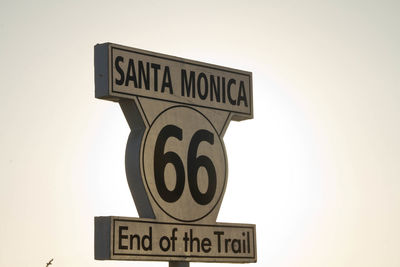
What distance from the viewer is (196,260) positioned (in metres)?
11.1

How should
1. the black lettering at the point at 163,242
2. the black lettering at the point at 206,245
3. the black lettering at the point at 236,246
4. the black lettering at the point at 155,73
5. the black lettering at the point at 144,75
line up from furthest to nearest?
the black lettering at the point at 236,246 < the black lettering at the point at 206,245 < the black lettering at the point at 155,73 < the black lettering at the point at 144,75 < the black lettering at the point at 163,242

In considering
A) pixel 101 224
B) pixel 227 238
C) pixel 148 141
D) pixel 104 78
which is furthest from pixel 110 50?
pixel 227 238

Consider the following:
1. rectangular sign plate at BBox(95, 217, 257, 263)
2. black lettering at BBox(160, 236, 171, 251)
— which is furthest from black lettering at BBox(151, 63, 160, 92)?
black lettering at BBox(160, 236, 171, 251)

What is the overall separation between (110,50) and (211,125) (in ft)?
5.01

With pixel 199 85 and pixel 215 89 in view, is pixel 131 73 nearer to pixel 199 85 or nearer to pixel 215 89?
pixel 199 85

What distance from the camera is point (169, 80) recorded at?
36.7 feet

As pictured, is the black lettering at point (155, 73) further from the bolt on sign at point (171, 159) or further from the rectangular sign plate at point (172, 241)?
the rectangular sign plate at point (172, 241)

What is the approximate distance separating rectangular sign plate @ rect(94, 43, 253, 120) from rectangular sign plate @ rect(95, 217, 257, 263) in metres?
1.24

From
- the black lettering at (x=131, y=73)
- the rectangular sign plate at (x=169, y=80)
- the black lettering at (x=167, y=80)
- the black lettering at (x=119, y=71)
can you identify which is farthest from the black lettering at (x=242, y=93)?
the black lettering at (x=119, y=71)

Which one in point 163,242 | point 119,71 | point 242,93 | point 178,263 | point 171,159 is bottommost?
point 178,263

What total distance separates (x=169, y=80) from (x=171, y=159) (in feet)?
2.64

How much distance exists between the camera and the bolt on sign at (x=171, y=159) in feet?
34.8

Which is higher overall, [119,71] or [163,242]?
[119,71]

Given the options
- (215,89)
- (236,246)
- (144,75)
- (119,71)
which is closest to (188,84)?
(215,89)
